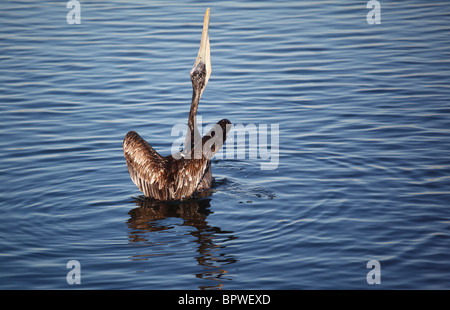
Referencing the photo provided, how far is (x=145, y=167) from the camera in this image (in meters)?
9.15

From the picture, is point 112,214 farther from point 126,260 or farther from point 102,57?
point 102,57

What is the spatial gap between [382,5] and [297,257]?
13635 millimetres

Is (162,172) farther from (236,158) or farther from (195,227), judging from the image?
(236,158)

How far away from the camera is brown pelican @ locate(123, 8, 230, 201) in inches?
354

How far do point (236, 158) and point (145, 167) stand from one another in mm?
2210

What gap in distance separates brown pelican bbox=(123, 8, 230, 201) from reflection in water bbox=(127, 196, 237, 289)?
0.18 meters

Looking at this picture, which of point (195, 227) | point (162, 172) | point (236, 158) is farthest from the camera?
point (236, 158)

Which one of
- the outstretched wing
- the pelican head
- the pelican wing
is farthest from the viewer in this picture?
the pelican head

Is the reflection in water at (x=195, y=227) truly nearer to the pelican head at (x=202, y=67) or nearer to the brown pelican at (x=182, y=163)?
the brown pelican at (x=182, y=163)

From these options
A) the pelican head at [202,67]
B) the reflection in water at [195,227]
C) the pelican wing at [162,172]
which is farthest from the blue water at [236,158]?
the pelican head at [202,67]

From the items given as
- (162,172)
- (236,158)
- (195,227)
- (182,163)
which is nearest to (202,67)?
(182,163)

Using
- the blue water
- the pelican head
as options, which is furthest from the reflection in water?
the pelican head

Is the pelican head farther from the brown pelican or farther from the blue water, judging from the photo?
the blue water

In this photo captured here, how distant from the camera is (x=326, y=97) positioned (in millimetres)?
13258
